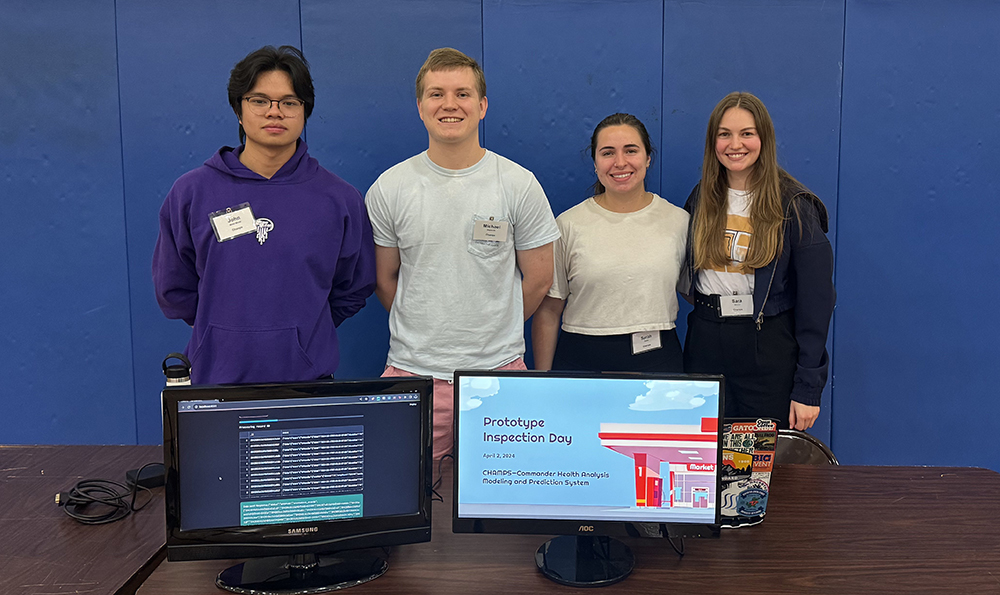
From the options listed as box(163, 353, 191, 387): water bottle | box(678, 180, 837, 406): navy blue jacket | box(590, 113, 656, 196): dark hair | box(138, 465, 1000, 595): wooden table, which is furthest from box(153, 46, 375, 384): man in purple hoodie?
box(678, 180, 837, 406): navy blue jacket

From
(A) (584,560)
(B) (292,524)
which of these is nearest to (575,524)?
(A) (584,560)

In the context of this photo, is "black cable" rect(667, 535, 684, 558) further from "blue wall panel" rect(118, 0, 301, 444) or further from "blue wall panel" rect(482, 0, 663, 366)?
"blue wall panel" rect(118, 0, 301, 444)

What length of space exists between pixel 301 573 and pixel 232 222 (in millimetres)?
1056

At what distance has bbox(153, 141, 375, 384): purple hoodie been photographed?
6.52ft

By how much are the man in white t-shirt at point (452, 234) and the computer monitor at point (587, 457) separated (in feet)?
2.84

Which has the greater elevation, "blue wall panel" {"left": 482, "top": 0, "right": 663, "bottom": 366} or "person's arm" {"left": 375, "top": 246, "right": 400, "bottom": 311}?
"blue wall panel" {"left": 482, "top": 0, "right": 663, "bottom": 366}

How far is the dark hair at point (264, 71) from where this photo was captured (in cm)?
200

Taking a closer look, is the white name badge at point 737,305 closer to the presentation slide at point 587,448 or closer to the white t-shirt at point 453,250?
the white t-shirt at point 453,250

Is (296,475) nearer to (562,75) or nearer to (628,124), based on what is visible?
(628,124)

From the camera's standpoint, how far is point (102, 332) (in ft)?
9.86

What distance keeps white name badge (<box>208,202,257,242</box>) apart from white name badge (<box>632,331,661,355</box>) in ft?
4.11

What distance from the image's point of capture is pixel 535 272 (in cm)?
238

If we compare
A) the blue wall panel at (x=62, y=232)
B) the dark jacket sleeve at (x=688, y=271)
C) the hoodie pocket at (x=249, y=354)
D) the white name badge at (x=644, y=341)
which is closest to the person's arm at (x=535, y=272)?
the white name badge at (x=644, y=341)

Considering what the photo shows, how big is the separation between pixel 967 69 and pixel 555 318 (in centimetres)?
192
